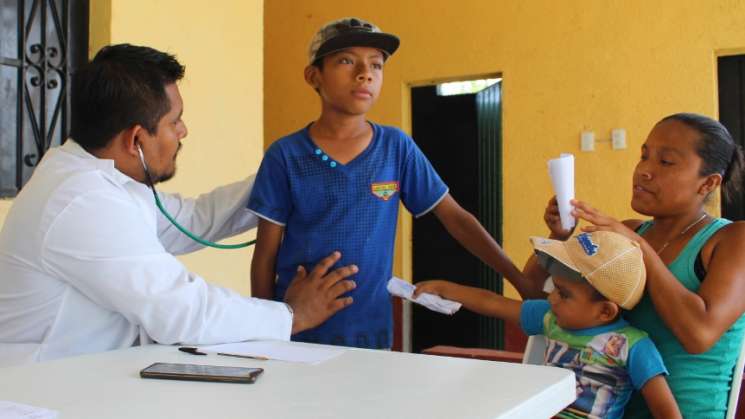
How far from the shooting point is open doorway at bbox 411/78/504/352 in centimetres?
608

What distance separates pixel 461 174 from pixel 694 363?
14.6 ft

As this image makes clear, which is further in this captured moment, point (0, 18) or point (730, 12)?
point (730, 12)

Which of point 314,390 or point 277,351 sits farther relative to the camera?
point 277,351

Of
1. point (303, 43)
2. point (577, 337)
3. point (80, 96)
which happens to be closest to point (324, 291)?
point (577, 337)

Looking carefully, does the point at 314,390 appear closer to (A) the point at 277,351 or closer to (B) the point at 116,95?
(A) the point at 277,351

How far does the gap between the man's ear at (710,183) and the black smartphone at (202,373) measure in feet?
4.05

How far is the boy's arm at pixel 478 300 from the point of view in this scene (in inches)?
84.9

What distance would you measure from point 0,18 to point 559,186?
233 cm

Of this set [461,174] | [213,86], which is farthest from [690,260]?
[461,174]

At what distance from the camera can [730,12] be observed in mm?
4953

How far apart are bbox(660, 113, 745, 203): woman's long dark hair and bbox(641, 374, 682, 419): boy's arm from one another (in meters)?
0.54

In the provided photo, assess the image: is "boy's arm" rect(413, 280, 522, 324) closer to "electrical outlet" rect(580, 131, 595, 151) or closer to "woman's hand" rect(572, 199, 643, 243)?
"woman's hand" rect(572, 199, 643, 243)

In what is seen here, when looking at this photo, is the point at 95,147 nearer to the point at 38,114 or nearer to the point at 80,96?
the point at 80,96

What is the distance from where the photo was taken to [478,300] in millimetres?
2201
